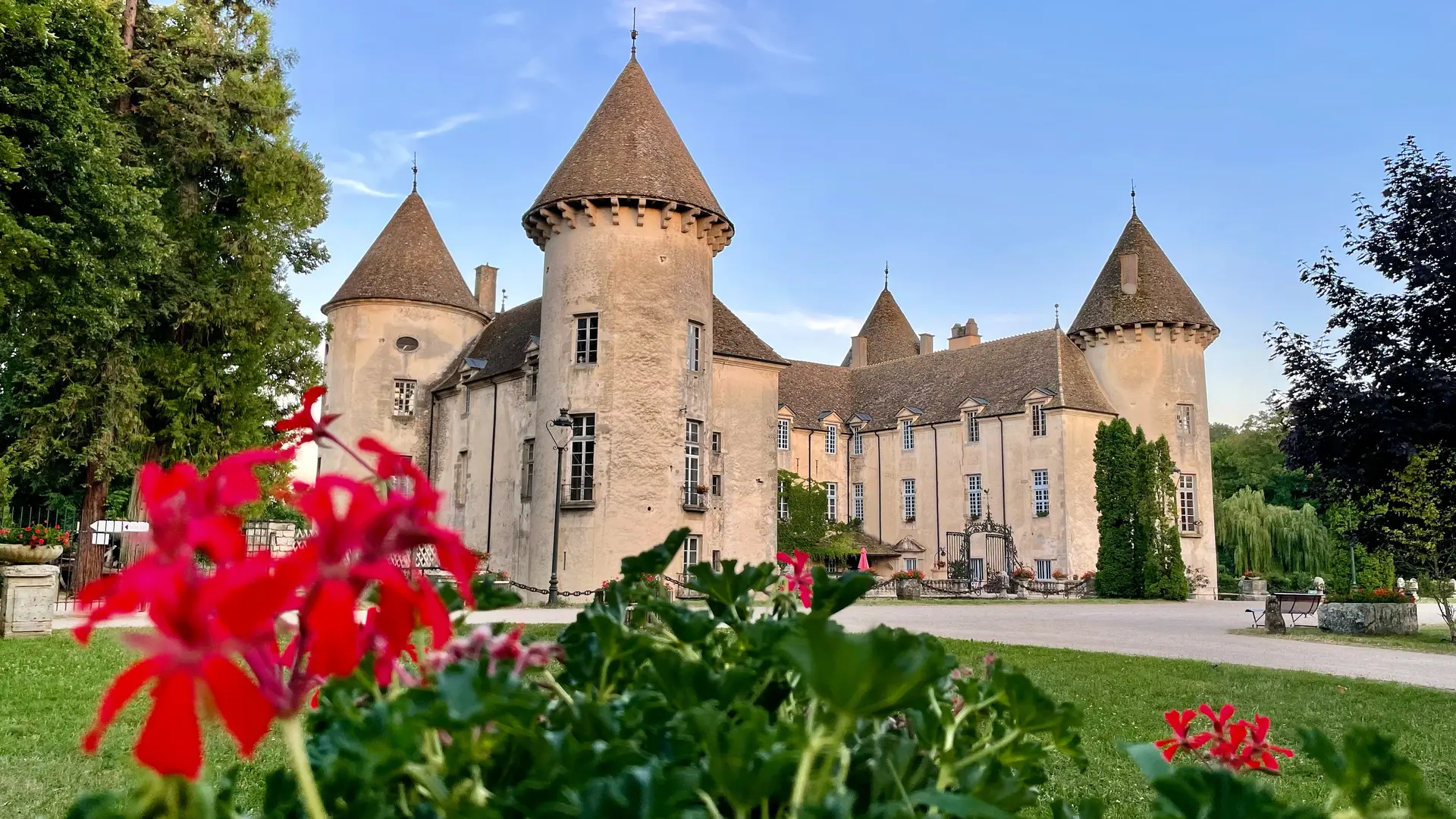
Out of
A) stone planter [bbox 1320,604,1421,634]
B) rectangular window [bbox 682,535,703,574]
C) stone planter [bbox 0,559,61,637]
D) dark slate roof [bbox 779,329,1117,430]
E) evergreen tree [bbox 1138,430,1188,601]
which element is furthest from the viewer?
dark slate roof [bbox 779,329,1117,430]

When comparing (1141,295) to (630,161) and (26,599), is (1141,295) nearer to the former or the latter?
(630,161)

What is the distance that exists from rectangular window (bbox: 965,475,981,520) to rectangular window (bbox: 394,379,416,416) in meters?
22.8

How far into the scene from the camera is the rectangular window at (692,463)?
2747cm

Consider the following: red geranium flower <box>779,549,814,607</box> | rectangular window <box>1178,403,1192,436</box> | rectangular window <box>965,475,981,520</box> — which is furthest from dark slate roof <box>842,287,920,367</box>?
red geranium flower <box>779,549,814,607</box>

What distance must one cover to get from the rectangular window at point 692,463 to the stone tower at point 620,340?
0.16 ft

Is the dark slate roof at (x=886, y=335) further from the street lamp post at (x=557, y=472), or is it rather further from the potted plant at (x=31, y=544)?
the potted plant at (x=31, y=544)

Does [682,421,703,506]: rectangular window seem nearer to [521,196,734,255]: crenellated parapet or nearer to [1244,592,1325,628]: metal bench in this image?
[521,196,734,255]: crenellated parapet

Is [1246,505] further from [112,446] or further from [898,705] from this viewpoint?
[898,705]

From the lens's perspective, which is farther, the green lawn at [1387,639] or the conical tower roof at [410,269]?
the conical tower roof at [410,269]

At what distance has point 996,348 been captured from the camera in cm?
4381

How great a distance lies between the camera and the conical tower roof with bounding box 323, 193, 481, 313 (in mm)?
34844

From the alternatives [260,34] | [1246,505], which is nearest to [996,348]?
[1246,505]

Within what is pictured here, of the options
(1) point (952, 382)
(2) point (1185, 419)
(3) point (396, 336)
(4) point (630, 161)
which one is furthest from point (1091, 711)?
(1) point (952, 382)

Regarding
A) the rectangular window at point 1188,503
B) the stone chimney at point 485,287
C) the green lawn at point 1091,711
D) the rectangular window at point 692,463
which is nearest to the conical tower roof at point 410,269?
the stone chimney at point 485,287
